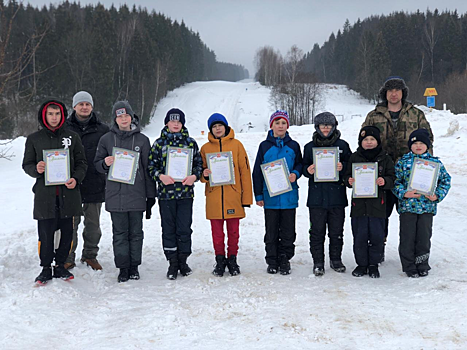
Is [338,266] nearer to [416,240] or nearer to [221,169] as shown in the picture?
[416,240]

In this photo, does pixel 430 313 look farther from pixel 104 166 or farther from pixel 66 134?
pixel 66 134

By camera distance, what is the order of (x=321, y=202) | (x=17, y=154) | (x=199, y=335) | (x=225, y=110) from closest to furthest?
(x=199, y=335) → (x=321, y=202) → (x=17, y=154) → (x=225, y=110)

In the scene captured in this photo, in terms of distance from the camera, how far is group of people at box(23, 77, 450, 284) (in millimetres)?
4543

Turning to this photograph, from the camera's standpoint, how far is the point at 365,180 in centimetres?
471

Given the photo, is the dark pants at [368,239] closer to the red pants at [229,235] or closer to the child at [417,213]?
the child at [417,213]

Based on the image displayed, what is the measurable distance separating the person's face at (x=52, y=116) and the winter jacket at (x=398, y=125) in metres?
3.89

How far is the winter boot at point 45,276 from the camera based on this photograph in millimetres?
4246

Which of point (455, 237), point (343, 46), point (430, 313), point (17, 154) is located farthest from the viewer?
point (343, 46)

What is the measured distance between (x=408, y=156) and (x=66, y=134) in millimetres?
4114

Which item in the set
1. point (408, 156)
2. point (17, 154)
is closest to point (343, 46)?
point (17, 154)

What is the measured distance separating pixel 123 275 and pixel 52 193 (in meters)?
1.32

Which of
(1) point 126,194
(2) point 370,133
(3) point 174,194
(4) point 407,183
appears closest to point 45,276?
(1) point 126,194

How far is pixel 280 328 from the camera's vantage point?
3363 millimetres

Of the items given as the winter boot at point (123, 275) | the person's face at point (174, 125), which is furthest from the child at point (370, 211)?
the winter boot at point (123, 275)
